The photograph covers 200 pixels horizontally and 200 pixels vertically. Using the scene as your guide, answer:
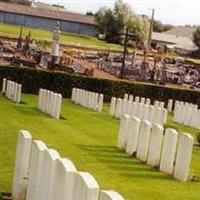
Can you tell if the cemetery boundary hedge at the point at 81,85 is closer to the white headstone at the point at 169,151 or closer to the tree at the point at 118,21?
the white headstone at the point at 169,151

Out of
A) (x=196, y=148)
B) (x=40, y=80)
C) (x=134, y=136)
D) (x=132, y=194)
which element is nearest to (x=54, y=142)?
(x=134, y=136)

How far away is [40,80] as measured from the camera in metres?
33.8

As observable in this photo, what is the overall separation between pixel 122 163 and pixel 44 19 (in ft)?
332

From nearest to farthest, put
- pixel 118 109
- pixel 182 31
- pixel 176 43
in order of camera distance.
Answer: pixel 118 109 < pixel 176 43 < pixel 182 31

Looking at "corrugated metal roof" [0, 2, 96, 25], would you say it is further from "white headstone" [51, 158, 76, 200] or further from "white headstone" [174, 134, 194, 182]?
"white headstone" [51, 158, 76, 200]

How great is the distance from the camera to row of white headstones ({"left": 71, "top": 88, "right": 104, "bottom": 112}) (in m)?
27.0

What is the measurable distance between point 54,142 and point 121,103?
9575 millimetres

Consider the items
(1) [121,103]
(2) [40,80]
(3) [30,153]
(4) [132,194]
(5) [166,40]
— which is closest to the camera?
(3) [30,153]

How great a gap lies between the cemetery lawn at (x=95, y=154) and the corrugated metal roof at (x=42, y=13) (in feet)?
285

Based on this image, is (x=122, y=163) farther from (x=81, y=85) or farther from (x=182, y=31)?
(x=182, y=31)

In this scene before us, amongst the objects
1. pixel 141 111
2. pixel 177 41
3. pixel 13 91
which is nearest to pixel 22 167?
pixel 141 111

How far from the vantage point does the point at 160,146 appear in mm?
13312

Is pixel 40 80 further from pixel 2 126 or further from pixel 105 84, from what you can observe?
pixel 2 126

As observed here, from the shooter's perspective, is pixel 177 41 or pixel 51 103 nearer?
pixel 51 103
